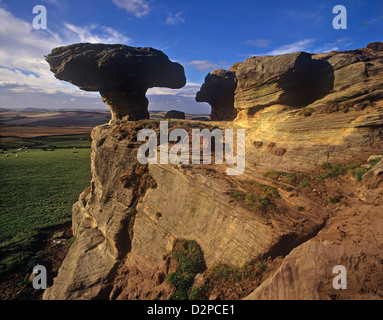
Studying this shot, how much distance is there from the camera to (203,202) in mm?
11539

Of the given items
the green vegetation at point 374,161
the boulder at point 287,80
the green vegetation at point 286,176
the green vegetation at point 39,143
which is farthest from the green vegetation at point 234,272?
the green vegetation at point 39,143

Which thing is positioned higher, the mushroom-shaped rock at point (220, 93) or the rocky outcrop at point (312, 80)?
the mushroom-shaped rock at point (220, 93)

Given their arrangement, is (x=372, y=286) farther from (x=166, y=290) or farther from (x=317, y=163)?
(x=166, y=290)

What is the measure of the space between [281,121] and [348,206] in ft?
25.6

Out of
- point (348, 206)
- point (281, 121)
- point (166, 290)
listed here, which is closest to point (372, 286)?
point (348, 206)

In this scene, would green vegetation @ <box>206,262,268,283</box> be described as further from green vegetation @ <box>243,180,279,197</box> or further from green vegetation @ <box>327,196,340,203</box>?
green vegetation @ <box>327,196,340,203</box>

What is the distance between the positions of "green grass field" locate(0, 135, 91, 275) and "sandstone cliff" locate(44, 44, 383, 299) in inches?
302

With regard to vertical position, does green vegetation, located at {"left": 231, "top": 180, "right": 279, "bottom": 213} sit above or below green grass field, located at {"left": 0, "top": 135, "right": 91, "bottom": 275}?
above

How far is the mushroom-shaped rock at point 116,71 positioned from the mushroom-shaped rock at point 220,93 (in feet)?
Answer: 21.3

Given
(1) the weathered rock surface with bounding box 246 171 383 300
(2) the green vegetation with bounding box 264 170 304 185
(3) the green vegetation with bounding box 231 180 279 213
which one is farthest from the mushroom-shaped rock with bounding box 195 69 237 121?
(1) the weathered rock surface with bounding box 246 171 383 300

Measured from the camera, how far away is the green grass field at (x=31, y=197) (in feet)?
65.7

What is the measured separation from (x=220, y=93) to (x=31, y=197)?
36306 mm

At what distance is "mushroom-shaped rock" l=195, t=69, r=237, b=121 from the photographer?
31266 millimetres

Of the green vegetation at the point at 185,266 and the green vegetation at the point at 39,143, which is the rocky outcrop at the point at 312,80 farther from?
the green vegetation at the point at 39,143
